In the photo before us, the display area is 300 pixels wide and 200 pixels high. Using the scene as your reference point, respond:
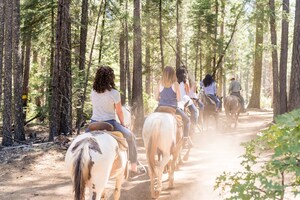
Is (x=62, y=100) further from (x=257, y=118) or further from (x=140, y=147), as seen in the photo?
(x=257, y=118)

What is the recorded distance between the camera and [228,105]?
1706 cm

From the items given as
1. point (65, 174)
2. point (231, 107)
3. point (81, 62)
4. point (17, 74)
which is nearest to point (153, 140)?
point (65, 174)

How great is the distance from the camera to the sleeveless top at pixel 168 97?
804cm

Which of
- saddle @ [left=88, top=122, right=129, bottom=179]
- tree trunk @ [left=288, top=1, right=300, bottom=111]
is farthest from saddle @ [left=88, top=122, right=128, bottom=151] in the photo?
tree trunk @ [left=288, top=1, right=300, bottom=111]

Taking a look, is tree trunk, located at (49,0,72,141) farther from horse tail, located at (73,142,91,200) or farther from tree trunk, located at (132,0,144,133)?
horse tail, located at (73,142,91,200)

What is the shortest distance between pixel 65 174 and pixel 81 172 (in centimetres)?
489

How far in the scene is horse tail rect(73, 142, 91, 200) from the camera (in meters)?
4.68

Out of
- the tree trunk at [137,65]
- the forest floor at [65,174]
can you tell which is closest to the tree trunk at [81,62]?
the tree trunk at [137,65]

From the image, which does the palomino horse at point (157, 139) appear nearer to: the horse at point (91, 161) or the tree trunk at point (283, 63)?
the horse at point (91, 161)

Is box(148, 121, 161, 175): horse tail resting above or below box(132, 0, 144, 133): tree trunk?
below

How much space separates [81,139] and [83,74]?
34.6 ft

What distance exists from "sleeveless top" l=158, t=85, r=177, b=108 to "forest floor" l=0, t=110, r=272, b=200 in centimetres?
183

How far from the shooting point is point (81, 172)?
4.67 meters

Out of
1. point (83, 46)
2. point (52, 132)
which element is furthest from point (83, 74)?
point (52, 132)
